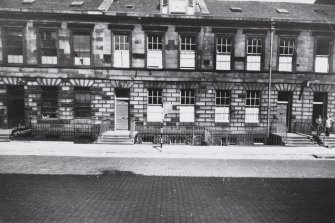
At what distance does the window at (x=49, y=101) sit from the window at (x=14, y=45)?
121 inches

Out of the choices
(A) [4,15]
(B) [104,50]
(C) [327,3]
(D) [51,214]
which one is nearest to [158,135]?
(B) [104,50]

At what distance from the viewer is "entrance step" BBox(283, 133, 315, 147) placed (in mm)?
17045

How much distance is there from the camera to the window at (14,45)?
18250mm

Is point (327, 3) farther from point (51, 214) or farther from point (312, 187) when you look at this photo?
point (51, 214)

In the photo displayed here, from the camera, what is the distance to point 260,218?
20.0 ft

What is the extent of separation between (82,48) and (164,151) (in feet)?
35.1

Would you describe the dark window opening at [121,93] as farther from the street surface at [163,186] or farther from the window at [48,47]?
the street surface at [163,186]

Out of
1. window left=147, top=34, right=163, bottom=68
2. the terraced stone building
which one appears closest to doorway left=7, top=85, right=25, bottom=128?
the terraced stone building

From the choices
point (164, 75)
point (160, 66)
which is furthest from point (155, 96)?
point (160, 66)

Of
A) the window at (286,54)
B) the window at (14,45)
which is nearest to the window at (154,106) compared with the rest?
the window at (286,54)

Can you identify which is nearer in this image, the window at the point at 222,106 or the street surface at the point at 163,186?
the street surface at the point at 163,186

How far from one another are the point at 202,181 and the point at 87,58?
1404 cm

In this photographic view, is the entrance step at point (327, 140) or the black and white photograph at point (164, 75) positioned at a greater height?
the black and white photograph at point (164, 75)

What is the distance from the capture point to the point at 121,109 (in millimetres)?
19156
